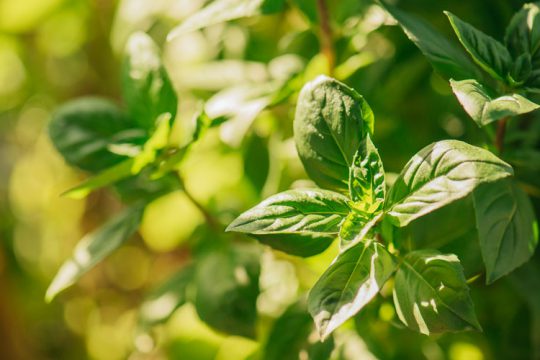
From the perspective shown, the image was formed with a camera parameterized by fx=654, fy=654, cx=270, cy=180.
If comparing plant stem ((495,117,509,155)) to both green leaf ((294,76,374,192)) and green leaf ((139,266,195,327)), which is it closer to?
green leaf ((294,76,374,192))

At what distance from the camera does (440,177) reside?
437mm

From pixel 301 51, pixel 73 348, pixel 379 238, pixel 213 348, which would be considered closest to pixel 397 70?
pixel 301 51

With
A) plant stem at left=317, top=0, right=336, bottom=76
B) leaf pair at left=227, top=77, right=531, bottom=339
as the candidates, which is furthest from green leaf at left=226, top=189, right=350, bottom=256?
plant stem at left=317, top=0, right=336, bottom=76

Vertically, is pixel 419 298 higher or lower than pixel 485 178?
lower

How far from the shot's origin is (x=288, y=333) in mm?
670

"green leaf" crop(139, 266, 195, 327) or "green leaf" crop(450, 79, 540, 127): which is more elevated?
"green leaf" crop(450, 79, 540, 127)

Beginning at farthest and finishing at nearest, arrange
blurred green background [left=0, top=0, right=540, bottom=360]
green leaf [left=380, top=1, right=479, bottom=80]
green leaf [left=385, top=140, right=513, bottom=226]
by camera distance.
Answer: blurred green background [left=0, top=0, right=540, bottom=360] → green leaf [left=380, top=1, right=479, bottom=80] → green leaf [left=385, top=140, right=513, bottom=226]

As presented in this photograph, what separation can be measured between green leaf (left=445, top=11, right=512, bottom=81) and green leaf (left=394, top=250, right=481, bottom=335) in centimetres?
15

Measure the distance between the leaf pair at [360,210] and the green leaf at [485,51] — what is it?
9cm

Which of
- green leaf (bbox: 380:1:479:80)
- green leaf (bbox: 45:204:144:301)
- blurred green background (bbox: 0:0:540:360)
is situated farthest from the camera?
blurred green background (bbox: 0:0:540:360)

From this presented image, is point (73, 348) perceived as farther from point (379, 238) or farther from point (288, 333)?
point (379, 238)

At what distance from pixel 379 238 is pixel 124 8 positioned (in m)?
0.55

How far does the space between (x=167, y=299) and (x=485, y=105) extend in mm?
442

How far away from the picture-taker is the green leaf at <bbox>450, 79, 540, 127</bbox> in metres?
0.42
